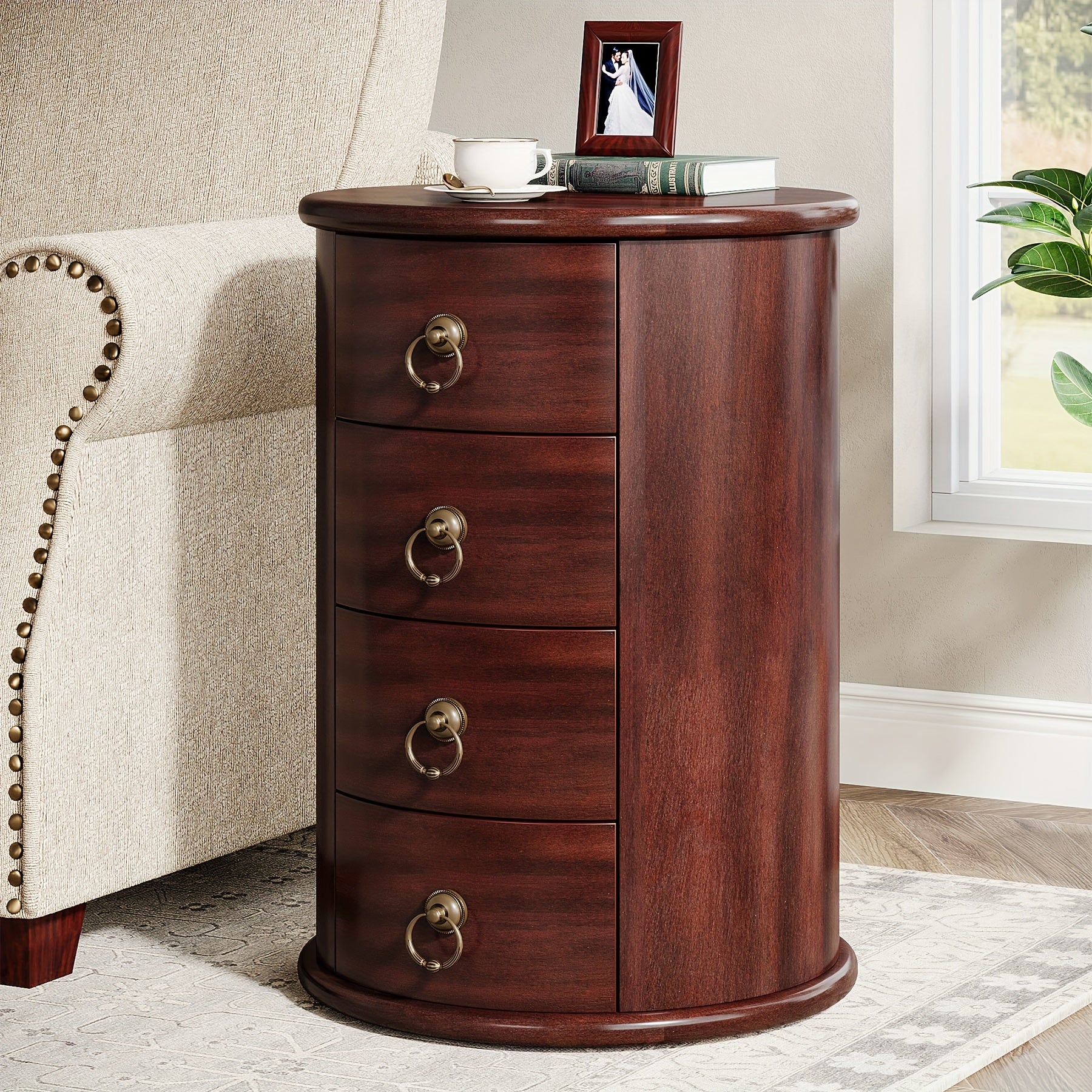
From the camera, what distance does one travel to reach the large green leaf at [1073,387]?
2.04m

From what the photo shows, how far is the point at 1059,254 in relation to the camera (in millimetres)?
2027

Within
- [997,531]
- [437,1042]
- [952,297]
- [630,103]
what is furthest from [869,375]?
[437,1042]

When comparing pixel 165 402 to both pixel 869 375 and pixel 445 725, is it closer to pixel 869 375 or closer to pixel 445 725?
pixel 445 725

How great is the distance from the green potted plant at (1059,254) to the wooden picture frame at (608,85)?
480mm

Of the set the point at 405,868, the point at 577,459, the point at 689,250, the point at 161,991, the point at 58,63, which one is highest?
the point at 58,63

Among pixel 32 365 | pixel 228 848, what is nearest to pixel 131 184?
pixel 32 365

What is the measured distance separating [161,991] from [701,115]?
1348mm

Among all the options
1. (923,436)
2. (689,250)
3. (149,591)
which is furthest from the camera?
(923,436)

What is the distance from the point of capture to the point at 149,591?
172cm

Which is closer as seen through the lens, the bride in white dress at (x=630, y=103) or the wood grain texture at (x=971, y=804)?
the bride in white dress at (x=630, y=103)

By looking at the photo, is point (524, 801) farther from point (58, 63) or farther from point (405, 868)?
point (58, 63)

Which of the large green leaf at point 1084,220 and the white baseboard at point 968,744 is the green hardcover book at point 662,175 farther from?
the white baseboard at point 968,744

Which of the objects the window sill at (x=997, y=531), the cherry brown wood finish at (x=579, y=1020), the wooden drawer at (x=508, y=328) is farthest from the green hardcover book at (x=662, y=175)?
the window sill at (x=997, y=531)

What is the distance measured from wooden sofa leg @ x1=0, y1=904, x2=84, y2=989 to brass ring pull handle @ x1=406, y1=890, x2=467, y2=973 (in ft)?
1.19
